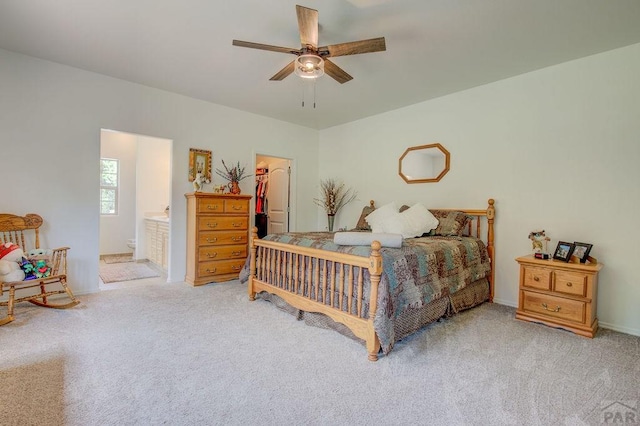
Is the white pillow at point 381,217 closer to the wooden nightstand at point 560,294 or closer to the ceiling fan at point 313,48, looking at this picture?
the wooden nightstand at point 560,294

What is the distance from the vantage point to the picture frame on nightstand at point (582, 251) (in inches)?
106

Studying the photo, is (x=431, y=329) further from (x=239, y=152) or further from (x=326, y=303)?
(x=239, y=152)

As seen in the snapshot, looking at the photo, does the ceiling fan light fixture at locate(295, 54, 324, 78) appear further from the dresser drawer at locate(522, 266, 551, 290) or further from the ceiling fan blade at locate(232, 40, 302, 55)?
the dresser drawer at locate(522, 266, 551, 290)

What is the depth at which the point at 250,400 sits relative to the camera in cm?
167

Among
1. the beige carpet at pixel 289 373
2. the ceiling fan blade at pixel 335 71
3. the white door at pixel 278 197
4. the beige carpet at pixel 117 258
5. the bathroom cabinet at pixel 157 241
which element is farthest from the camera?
the white door at pixel 278 197

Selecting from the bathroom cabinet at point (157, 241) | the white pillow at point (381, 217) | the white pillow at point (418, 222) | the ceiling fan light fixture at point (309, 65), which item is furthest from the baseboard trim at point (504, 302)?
the bathroom cabinet at point (157, 241)

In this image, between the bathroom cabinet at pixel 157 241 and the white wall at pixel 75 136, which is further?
the bathroom cabinet at pixel 157 241

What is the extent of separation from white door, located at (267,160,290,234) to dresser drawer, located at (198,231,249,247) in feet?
4.54

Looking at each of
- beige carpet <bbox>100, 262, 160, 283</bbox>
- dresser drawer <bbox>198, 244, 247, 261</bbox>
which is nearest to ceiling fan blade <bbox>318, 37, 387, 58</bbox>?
dresser drawer <bbox>198, 244, 247, 261</bbox>

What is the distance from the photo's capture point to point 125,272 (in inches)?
186

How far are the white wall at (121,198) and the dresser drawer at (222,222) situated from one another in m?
3.51

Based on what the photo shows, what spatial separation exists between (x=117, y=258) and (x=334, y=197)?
4509 millimetres

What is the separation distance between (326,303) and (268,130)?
3.50m

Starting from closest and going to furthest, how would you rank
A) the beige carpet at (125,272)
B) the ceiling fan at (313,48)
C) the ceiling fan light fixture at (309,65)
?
the ceiling fan at (313,48) → the ceiling fan light fixture at (309,65) → the beige carpet at (125,272)
